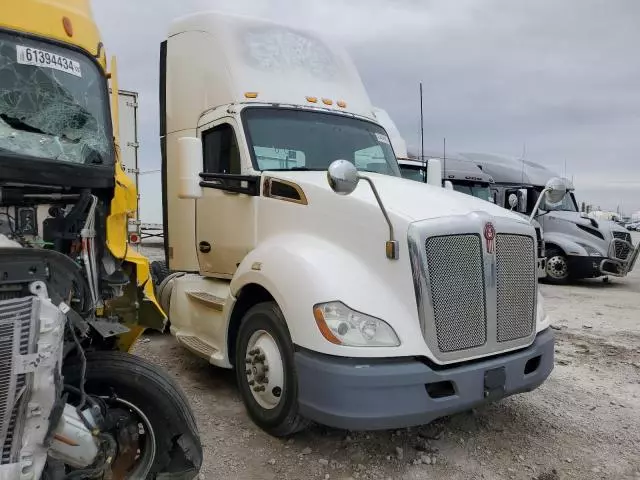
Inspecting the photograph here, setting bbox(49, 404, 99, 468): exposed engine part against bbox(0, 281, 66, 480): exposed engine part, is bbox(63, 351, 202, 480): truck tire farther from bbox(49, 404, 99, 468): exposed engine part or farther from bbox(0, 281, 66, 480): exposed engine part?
bbox(0, 281, 66, 480): exposed engine part

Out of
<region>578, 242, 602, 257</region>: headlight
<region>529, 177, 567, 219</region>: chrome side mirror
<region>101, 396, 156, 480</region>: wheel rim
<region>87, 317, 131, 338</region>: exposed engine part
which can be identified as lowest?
<region>101, 396, 156, 480</region>: wheel rim

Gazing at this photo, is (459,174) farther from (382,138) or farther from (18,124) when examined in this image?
(18,124)

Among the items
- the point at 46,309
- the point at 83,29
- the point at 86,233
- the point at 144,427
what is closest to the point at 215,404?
the point at 144,427

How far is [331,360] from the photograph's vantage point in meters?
3.35

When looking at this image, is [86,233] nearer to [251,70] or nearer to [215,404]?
[215,404]

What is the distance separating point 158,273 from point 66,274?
462cm

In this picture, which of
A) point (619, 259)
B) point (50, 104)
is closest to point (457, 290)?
point (50, 104)

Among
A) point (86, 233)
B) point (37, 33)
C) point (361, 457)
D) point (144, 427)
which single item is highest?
point (37, 33)

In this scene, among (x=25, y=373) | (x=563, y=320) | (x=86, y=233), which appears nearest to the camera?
(x=25, y=373)

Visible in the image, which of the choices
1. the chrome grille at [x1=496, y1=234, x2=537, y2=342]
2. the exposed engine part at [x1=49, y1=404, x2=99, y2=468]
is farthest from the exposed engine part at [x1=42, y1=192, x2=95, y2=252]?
the chrome grille at [x1=496, y1=234, x2=537, y2=342]

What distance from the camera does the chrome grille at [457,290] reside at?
3504mm

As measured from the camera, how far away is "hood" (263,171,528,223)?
3719 mm

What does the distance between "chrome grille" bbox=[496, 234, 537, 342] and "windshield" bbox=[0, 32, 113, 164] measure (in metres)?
2.64

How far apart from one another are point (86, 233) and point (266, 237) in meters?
1.88
